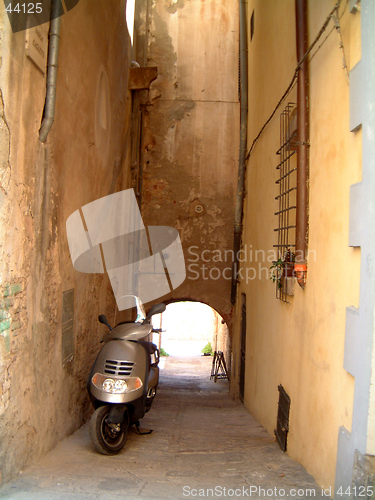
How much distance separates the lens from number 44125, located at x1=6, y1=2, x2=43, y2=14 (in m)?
2.97

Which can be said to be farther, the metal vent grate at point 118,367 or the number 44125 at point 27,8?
the metal vent grate at point 118,367

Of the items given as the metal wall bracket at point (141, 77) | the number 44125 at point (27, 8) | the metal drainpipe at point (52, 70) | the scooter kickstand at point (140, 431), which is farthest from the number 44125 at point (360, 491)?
the metal wall bracket at point (141, 77)

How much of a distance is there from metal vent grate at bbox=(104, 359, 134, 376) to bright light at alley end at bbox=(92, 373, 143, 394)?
0.19 feet

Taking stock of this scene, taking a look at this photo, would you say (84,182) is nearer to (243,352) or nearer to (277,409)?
(277,409)

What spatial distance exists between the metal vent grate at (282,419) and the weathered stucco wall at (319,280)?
5.3 inches

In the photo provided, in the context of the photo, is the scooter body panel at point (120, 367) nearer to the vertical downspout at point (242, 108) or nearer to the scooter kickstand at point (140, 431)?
the scooter kickstand at point (140, 431)

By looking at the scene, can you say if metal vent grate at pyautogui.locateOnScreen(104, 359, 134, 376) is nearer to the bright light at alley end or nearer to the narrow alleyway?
the bright light at alley end

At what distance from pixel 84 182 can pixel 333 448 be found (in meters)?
3.91

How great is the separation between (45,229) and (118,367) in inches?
57.5

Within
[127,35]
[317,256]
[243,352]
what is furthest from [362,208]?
[127,35]

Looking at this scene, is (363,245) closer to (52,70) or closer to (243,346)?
(52,70)

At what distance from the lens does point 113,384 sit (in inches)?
151

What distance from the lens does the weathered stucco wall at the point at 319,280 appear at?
2.78 m

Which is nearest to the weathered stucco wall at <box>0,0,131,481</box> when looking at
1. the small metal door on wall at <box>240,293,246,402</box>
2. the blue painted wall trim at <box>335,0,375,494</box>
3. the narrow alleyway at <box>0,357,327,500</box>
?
the narrow alleyway at <box>0,357,327,500</box>
